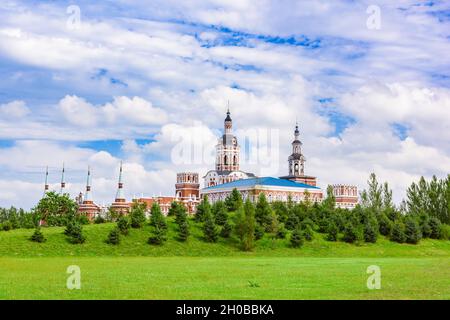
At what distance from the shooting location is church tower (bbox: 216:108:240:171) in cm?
12419

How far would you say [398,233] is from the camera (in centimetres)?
6462

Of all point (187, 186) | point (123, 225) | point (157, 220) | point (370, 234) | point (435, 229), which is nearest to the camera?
point (123, 225)

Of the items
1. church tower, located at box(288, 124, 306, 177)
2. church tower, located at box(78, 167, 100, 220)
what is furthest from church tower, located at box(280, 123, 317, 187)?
church tower, located at box(78, 167, 100, 220)

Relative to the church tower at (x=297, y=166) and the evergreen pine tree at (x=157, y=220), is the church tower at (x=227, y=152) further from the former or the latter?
the evergreen pine tree at (x=157, y=220)

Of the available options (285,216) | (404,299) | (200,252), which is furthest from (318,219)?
(404,299)

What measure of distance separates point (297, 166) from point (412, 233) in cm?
6473

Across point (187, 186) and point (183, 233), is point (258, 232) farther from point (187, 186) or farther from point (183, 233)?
point (187, 186)

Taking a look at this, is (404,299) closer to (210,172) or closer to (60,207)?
(60,207)

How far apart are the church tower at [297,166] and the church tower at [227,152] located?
11923 millimetres

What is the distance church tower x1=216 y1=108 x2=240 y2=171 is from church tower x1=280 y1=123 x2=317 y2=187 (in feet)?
39.1

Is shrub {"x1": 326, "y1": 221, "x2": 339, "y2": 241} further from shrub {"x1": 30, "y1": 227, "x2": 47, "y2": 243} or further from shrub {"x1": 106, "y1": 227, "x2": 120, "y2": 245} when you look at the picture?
shrub {"x1": 30, "y1": 227, "x2": 47, "y2": 243}

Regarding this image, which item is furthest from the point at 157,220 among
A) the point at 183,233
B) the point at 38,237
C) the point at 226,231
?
the point at 38,237

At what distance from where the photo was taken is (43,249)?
4888 cm
